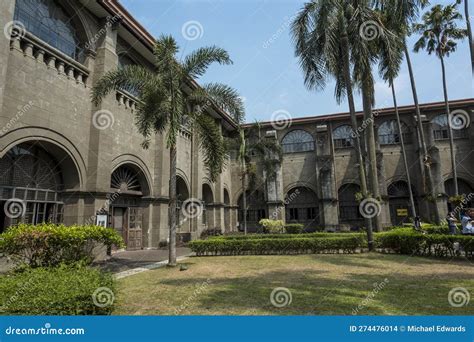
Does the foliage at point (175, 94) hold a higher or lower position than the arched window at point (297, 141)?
lower

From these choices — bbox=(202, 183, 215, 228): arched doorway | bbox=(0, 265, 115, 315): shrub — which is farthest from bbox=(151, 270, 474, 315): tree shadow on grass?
bbox=(202, 183, 215, 228): arched doorway

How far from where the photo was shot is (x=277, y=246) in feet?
48.7

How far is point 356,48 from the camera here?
1439cm

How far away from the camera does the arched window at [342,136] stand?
30922 millimetres

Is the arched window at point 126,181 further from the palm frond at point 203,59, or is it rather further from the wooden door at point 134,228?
the palm frond at point 203,59

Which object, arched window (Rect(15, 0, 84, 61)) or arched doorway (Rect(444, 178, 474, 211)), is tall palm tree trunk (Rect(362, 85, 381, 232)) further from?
arched doorway (Rect(444, 178, 474, 211))

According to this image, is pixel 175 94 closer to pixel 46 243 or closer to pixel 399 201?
pixel 46 243

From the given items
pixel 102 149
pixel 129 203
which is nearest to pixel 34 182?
pixel 102 149

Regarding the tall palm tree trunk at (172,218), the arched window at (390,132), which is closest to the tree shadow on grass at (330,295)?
the tall palm tree trunk at (172,218)

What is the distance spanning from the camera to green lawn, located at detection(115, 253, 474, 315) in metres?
5.73

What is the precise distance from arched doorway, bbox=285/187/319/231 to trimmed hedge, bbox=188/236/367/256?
15.3 m

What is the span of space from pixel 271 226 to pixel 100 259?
15.0 meters

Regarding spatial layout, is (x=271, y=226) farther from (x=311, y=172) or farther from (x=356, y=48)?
(x=356, y=48)

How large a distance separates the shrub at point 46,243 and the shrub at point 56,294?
240 centimetres
